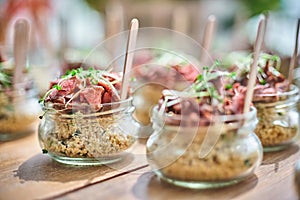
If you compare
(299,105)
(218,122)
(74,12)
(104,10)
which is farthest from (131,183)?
(74,12)

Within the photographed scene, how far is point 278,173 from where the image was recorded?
84cm

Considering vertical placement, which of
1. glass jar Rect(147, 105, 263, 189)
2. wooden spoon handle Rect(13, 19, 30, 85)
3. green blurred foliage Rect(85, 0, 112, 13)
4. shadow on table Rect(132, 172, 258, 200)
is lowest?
shadow on table Rect(132, 172, 258, 200)

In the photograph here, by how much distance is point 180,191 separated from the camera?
760 millimetres

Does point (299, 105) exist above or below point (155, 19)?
below

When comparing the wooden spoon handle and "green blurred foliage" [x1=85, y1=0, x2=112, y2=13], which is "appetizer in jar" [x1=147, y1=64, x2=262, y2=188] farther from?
"green blurred foliage" [x1=85, y1=0, x2=112, y2=13]

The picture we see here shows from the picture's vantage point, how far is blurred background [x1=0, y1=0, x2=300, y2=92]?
1.66 meters

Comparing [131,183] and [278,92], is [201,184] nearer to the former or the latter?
[131,183]

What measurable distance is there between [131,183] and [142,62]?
0.53 metres

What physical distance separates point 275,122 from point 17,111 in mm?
634

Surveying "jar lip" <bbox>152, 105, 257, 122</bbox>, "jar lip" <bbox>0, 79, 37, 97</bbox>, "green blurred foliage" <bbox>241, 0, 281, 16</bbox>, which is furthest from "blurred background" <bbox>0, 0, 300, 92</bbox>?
"jar lip" <bbox>152, 105, 257, 122</bbox>

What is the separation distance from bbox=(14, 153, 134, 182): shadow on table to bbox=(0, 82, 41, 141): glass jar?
18 cm

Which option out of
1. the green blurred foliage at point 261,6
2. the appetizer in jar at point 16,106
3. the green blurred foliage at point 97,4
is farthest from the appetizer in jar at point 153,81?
the green blurred foliage at point 97,4

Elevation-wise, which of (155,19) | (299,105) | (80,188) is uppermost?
(155,19)

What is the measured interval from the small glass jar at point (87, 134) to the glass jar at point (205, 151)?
0.12 meters
